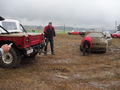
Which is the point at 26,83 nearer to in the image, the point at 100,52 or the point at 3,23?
the point at 3,23

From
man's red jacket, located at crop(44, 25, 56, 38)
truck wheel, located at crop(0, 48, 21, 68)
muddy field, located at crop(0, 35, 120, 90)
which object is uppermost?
man's red jacket, located at crop(44, 25, 56, 38)

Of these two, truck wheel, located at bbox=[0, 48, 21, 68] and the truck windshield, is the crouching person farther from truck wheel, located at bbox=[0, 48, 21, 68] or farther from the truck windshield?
truck wheel, located at bbox=[0, 48, 21, 68]

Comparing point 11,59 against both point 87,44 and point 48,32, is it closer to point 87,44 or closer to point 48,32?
point 48,32

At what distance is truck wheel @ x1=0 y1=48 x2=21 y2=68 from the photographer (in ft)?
26.1

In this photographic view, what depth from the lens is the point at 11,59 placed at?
26.5 feet

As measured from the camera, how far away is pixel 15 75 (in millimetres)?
7211

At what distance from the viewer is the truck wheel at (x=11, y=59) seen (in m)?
7.96

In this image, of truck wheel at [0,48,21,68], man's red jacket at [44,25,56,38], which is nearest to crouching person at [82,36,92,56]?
man's red jacket at [44,25,56,38]

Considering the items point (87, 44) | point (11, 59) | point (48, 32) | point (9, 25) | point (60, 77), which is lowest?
point (60, 77)

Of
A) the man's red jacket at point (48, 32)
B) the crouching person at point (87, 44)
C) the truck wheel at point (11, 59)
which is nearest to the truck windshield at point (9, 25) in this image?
the man's red jacket at point (48, 32)

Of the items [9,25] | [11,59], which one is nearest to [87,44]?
[9,25]

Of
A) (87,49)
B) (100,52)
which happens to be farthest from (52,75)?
(100,52)

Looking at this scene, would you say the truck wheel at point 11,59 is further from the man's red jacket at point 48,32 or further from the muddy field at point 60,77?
the man's red jacket at point 48,32

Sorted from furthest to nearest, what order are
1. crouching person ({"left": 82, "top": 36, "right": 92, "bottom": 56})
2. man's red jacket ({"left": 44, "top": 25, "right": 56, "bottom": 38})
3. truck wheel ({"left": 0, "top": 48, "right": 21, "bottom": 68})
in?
crouching person ({"left": 82, "top": 36, "right": 92, "bottom": 56}), man's red jacket ({"left": 44, "top": 25, "right": 56, "bottom": 38}), truck wheel ({"left": 0, "top": 48, "right": 21, "bottom": 68})
